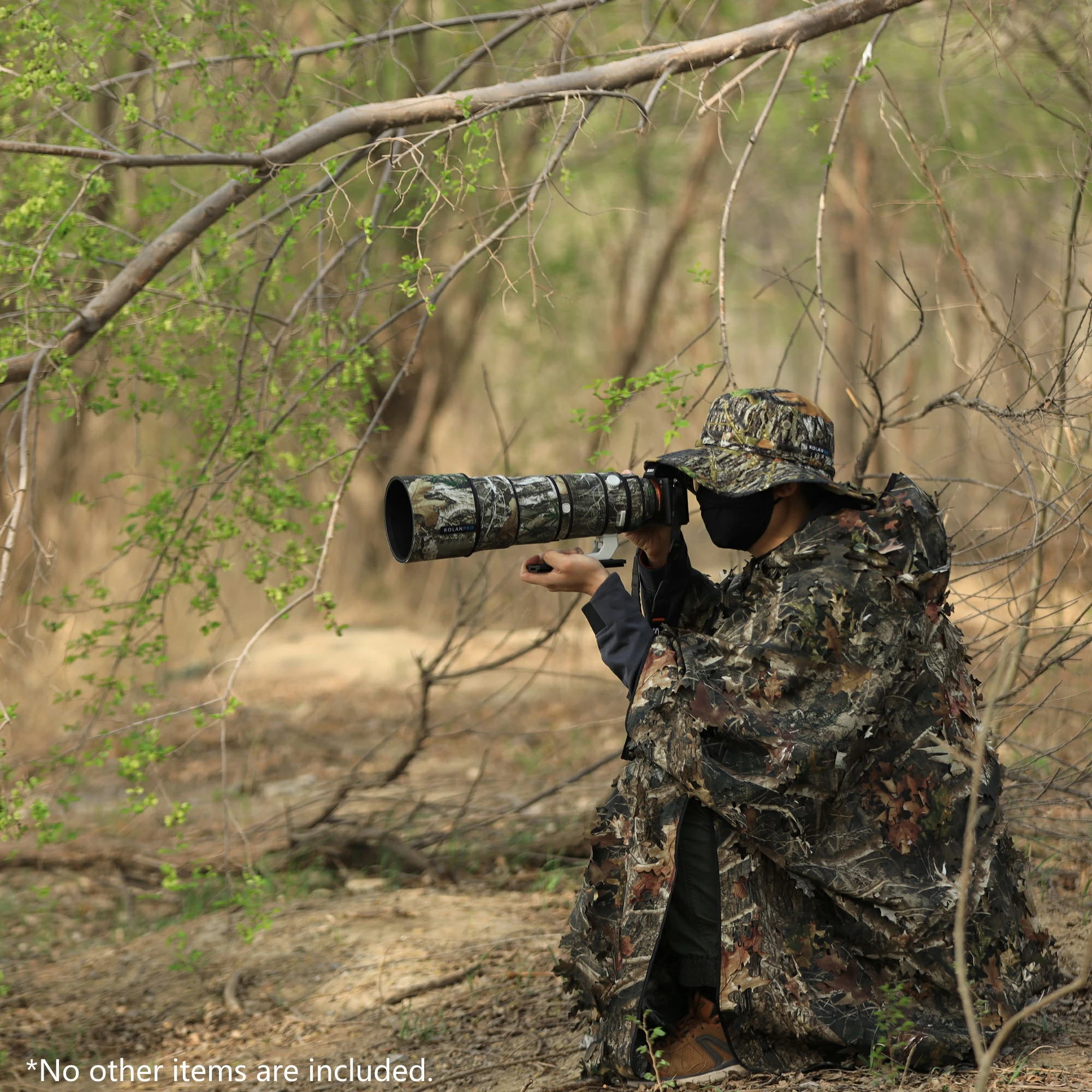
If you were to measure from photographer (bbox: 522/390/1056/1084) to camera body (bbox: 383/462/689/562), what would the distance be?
84 mm

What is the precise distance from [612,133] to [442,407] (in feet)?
22.5

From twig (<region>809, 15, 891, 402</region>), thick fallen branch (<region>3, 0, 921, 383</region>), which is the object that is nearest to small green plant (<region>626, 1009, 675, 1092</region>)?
twig (<region>809, 15, 891, 402</region>)

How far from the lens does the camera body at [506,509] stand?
7.20 ft

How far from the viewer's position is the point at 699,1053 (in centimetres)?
226

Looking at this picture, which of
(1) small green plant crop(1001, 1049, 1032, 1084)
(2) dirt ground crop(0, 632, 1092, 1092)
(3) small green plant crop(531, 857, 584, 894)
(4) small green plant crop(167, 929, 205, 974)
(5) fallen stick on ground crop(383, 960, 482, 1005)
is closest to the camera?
(1) small green plant crop(1001, 1049, 1032, 1084)

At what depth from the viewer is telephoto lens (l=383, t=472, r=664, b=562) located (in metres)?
2.19

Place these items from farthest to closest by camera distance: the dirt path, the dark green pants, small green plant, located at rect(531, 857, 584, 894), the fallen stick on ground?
1. small green plant, located at rect(531, 857, 584, 894)
2. the fallen stick on ground
3. the dirt path
4. the dark green pants

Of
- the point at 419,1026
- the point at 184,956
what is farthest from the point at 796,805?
the point at 184,956

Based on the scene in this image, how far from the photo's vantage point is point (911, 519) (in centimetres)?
221

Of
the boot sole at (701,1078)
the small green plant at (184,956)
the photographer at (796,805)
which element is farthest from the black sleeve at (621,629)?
the small green plant at (184,956)

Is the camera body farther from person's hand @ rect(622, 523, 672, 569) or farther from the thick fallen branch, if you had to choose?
the thick fallen branch

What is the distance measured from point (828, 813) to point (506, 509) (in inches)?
32.4

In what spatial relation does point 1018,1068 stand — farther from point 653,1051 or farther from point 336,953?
point 336,953

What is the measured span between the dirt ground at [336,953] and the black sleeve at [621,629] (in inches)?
31.3
